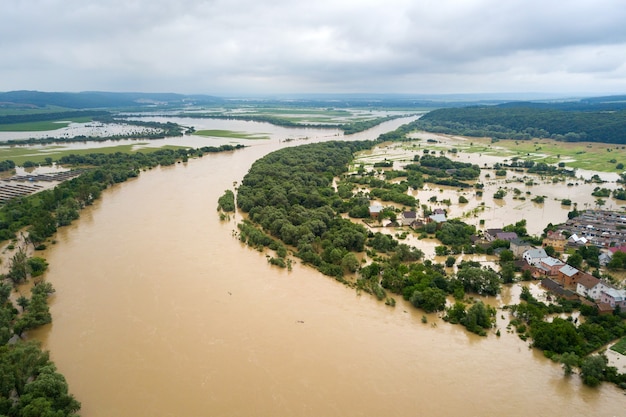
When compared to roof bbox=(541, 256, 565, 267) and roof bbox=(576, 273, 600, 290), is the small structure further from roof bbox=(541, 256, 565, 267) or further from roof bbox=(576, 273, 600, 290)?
roof bbox=(541, 256, 565, 267)

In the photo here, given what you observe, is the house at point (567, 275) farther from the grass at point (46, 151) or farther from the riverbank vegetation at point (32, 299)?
the grass at point (46, 151)

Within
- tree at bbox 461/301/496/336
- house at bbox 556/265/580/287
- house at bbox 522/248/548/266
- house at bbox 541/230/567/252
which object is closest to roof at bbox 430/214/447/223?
house at bbox 541/230/567/252

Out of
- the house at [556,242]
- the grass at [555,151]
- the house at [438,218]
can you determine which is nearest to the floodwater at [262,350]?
the house at [556,242]

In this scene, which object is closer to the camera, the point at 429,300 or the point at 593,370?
the point at 593,370

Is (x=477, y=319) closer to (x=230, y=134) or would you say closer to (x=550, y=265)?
(x=550, y=265)

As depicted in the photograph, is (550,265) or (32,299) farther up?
(550,265)

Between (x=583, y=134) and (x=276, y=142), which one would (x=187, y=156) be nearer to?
(x=276, y=142)

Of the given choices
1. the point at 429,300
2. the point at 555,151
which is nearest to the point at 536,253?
the point at 429,300
